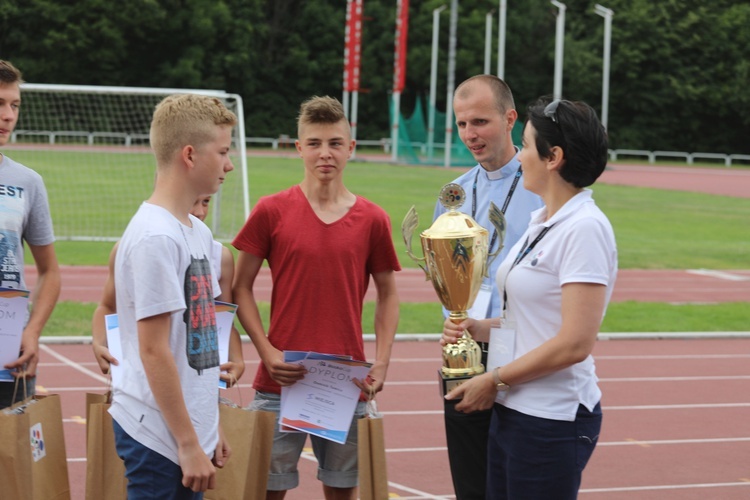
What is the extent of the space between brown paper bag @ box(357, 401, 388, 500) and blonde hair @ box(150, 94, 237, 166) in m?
1.15

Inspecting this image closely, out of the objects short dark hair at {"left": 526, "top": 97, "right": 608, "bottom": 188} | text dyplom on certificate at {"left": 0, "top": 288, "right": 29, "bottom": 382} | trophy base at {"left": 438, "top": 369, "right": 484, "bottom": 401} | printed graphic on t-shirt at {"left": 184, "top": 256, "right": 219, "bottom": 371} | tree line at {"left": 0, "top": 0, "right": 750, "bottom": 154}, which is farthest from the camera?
tree line at {"left": 0, "top": 0, "right": 750, "bottom": 154}

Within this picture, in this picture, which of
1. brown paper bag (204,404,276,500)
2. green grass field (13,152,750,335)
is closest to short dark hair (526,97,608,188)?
brown paper bag (204,404,276,500)

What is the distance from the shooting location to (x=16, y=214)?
375 centimetres

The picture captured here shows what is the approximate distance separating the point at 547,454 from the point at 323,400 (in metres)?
1.14

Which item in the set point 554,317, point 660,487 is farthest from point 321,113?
point 660,487

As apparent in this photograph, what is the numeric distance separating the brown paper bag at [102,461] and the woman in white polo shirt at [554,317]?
128 cm

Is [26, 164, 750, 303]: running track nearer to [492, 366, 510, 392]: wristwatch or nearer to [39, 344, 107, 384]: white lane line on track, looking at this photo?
[39, 344, 107, 384]: white lane line on track

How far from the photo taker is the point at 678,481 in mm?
5727

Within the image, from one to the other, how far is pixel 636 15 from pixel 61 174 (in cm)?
3617

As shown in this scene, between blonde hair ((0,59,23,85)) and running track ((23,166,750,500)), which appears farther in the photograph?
running track ((23,166,750,500))

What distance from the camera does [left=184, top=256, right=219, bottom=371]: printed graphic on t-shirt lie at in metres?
2.91

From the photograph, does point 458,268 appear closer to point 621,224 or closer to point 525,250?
point 525,250

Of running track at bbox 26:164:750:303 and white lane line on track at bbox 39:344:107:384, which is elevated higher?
white lane line on track at bbox 39:344:107:384

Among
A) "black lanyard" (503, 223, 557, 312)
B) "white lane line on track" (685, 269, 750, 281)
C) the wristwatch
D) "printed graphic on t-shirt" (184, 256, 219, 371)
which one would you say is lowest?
"white lane line on track" (685, 269, 750, 281)
